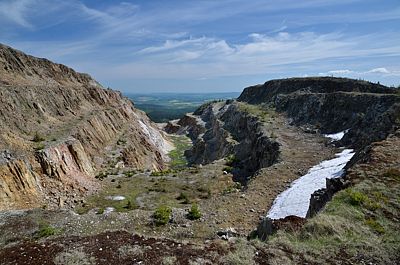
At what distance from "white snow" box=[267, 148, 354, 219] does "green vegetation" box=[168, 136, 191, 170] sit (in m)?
32.2

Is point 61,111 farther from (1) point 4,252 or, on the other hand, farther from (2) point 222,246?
(2) point 222,246

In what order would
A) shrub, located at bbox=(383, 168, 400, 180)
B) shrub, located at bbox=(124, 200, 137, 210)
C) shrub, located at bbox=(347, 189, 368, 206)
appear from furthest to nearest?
shrub, located at bbox=(124, 200, 137, 210)
shrub, located at bbox=(383, 168, 400, 180)
shrub, located at bbox=(347, 189, 368, 206)


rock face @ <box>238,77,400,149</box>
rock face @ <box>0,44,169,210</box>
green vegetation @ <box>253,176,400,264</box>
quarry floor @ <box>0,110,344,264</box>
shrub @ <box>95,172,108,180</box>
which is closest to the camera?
green vegetation @ <box>253,176,400,264</box>

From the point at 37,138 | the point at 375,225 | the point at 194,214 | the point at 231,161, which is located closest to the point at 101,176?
the point at 37,138

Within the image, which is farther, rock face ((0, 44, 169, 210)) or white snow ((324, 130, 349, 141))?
white snow ((324, 130, 349, 141))

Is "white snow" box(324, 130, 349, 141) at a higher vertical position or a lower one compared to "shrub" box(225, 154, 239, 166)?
higher

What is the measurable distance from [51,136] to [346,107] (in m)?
34.4

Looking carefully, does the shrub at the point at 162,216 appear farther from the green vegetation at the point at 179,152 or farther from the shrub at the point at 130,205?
the green vegetation at the point at 179,152

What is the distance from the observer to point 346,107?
40562 mm

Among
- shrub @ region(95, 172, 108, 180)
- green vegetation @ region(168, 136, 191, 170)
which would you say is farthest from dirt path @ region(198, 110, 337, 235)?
green vegetation @ region(168, 136, 191, 170)

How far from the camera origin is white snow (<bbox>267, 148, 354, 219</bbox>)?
18891 millimetres

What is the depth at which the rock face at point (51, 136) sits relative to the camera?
23250 mm

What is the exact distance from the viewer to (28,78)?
1933 inches

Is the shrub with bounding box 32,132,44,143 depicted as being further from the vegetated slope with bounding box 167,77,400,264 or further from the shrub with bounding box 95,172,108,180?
the vegetated slope with bounding box 167,77,400,264
